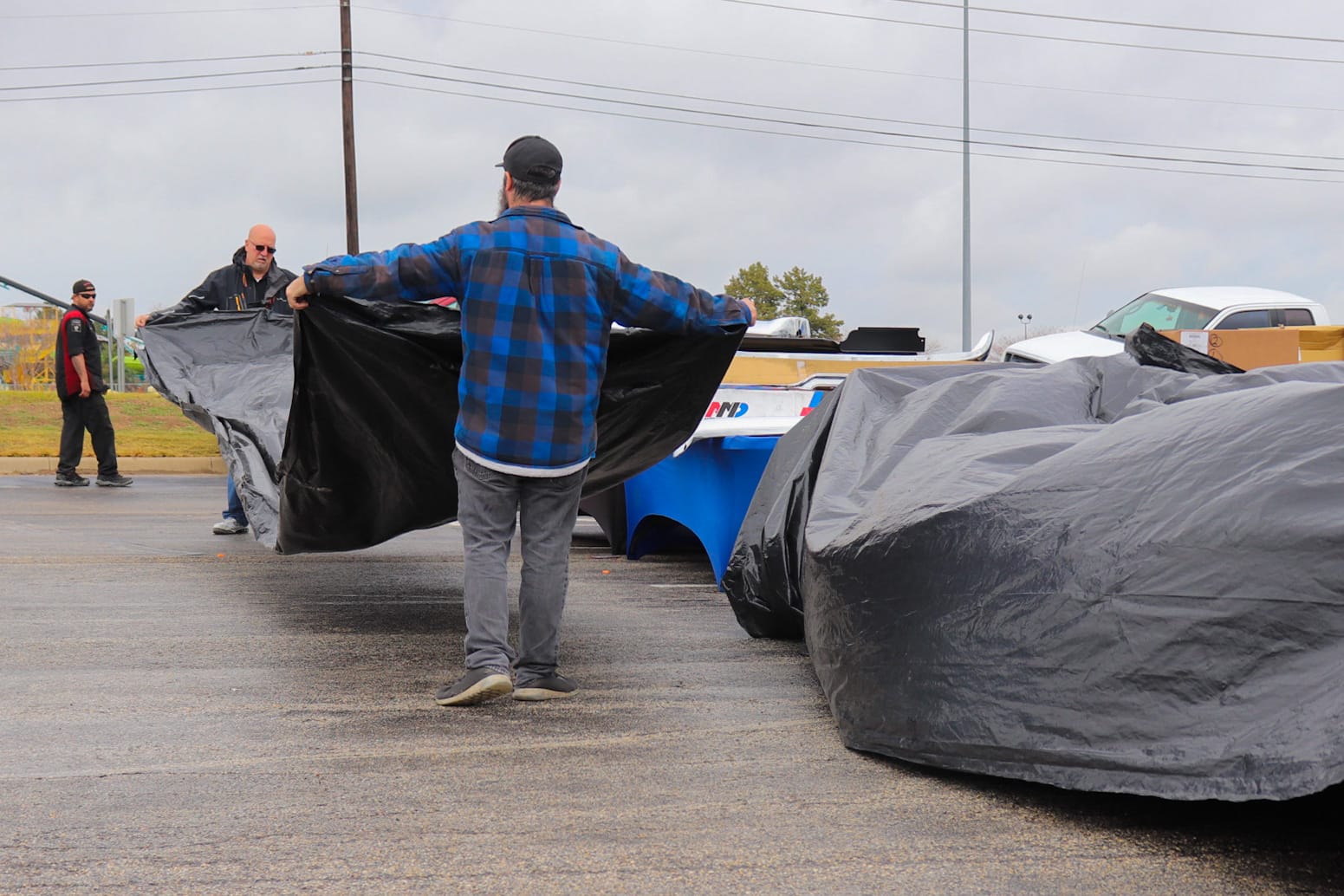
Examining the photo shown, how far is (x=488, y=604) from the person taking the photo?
3963mm

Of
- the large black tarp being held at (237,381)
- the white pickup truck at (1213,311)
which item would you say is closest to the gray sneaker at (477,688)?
the large black tarp being held at (237,381)

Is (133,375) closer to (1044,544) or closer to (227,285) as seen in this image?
(227,285)

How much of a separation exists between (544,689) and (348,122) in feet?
69.2

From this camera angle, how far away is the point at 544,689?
13.4ft

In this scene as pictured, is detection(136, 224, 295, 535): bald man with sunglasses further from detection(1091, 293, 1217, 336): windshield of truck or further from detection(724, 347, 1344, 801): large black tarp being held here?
detection(1091, 293, 1217, 336): windshield of truck

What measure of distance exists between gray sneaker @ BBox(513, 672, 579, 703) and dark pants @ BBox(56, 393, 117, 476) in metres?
9.65

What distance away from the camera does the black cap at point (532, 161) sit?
3986mm

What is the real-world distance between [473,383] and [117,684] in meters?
1.54

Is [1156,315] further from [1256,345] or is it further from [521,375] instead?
[521,375]

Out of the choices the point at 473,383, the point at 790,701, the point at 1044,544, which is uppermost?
the point at 473,383

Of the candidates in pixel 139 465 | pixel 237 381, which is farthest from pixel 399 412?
pixel 139 465

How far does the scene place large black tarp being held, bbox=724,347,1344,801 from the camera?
254cm

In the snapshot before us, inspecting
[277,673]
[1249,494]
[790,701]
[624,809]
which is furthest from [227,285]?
[1249,494]

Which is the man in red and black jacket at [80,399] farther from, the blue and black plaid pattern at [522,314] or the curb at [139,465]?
the blue and black plaid pattern at [522,314]
